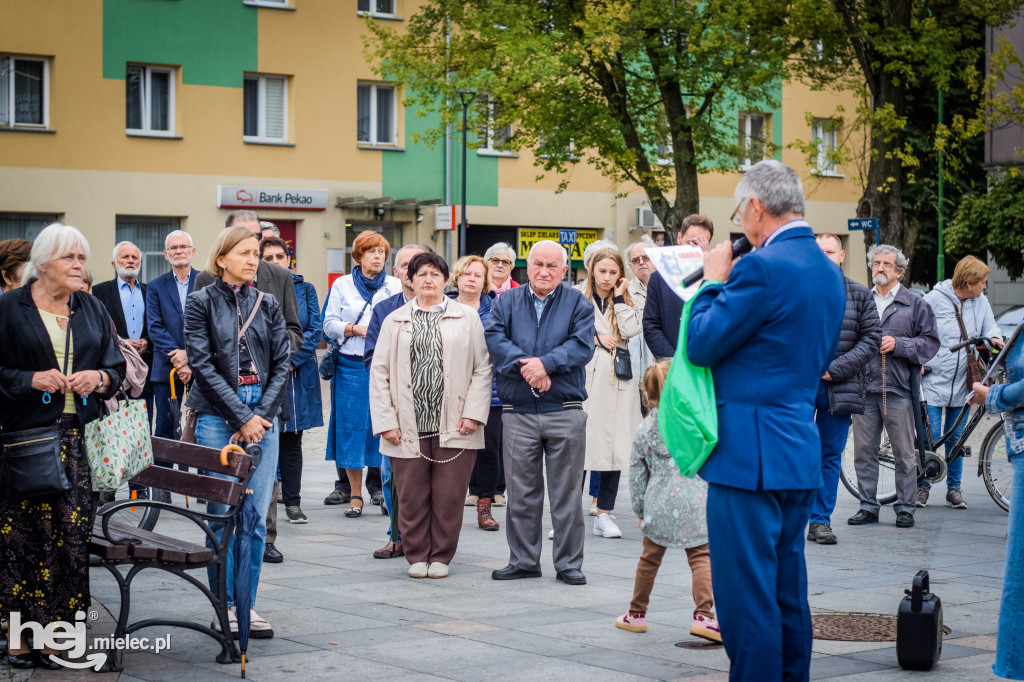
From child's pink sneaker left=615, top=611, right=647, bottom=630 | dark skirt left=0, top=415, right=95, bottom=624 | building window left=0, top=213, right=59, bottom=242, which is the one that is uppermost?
building window left=0, top=213, right=59, bottom=242

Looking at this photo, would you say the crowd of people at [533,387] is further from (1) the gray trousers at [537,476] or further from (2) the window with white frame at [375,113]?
(2) the window with white frame at [375,113]

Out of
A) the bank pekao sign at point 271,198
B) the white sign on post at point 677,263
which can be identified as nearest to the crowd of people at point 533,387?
the white sign on post at point 677,263

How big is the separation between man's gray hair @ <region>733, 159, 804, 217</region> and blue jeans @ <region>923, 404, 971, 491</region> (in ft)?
22.6

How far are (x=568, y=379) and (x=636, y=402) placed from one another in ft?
7.31

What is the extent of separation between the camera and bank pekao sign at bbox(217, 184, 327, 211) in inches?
1267

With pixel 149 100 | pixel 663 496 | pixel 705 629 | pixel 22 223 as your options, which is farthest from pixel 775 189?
pixel 149 100

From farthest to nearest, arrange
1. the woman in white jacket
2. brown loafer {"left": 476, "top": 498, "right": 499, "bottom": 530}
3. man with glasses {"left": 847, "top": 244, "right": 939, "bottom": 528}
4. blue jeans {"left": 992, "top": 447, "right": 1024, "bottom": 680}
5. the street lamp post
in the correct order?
the street lamp post < the woman in white jacket < man with glasses {"left": 847, "top": 244, "right": 939, "bottom": 528} < brown loafer {"left": 476, "top": 498, "right": 499, "bottom": 530} < blue jeans {"left": 992, "top": 447, "right": 1024, "bottom": 680}

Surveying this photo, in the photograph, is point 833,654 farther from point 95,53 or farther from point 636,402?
point 95,53

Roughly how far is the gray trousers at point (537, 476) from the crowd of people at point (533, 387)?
16 mm

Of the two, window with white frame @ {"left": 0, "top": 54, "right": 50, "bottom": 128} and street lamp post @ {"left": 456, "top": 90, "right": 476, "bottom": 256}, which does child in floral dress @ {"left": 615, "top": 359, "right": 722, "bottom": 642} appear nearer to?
street lamp post @ {"left": 456, "top": 90, "right": 476, "bottom": 256}

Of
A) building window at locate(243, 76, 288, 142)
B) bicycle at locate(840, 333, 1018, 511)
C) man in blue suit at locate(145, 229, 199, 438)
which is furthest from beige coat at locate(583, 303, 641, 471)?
building window at locate(243, 76, 288, 142)

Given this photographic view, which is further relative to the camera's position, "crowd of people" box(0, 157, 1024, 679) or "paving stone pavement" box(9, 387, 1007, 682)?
"paving stone pavement" box(9, 387, 1007, 682)

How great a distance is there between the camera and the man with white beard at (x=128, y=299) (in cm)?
1052

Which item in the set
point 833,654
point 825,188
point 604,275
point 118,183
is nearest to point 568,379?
point 604,275
